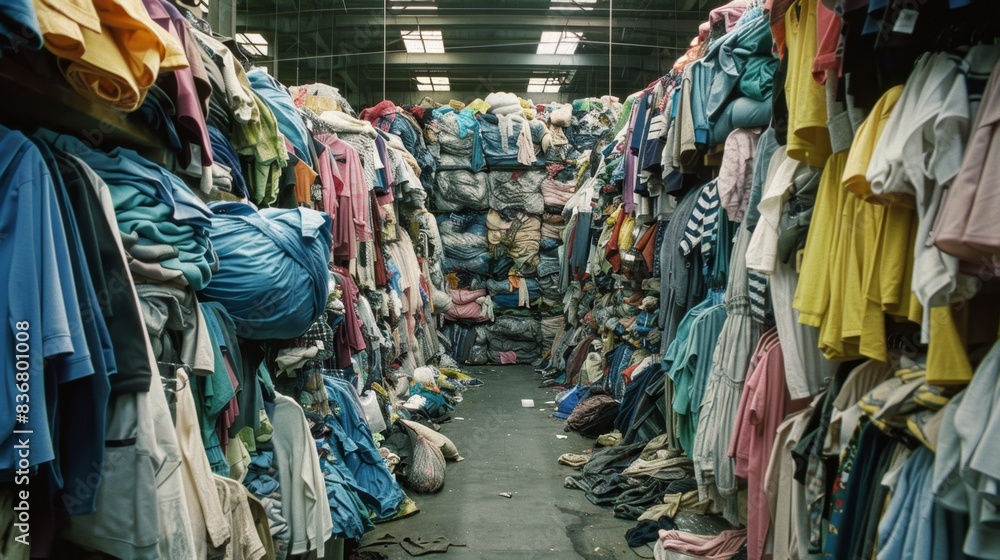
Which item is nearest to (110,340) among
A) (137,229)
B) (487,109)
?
(137,229)

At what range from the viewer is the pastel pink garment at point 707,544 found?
3.11 metres

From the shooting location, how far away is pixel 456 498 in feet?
14.5

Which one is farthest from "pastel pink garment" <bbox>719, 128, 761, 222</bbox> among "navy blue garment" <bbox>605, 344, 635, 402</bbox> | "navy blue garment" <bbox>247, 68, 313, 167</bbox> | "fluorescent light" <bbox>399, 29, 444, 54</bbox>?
"fluorescent light" <bbox>399, 29, 444, 54</bbox>

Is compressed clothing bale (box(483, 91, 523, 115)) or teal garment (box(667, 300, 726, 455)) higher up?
compressed clothing bale (box(483, 91, 523, 115))

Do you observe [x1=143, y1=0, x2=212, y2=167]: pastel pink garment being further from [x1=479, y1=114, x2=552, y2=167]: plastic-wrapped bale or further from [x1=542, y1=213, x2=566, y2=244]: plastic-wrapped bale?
[x1=542, y1=213, x2=566, y2=244]: plastic-wrapped bale

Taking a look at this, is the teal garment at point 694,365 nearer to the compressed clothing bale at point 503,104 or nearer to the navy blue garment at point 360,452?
the navy blue garment at point 360,452

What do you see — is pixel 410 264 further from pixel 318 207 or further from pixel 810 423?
pixel 810 423

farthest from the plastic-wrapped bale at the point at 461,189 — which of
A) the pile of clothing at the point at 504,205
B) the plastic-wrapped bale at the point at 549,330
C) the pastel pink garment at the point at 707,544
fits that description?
the pastel pink garment at the point at 707,544

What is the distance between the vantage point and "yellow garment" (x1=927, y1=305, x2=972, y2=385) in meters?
1.41

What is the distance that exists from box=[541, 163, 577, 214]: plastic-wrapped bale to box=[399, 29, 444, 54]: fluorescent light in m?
2.58

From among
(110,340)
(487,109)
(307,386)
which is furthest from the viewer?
(487,109)

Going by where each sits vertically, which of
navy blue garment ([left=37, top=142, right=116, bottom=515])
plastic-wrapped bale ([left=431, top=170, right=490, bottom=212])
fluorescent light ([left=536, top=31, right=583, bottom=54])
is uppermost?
fluorescent light ([left=536, top=31, right=583, bottom=54])

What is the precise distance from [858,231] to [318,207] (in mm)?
2682

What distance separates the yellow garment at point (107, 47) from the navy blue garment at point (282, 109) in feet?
5.07
